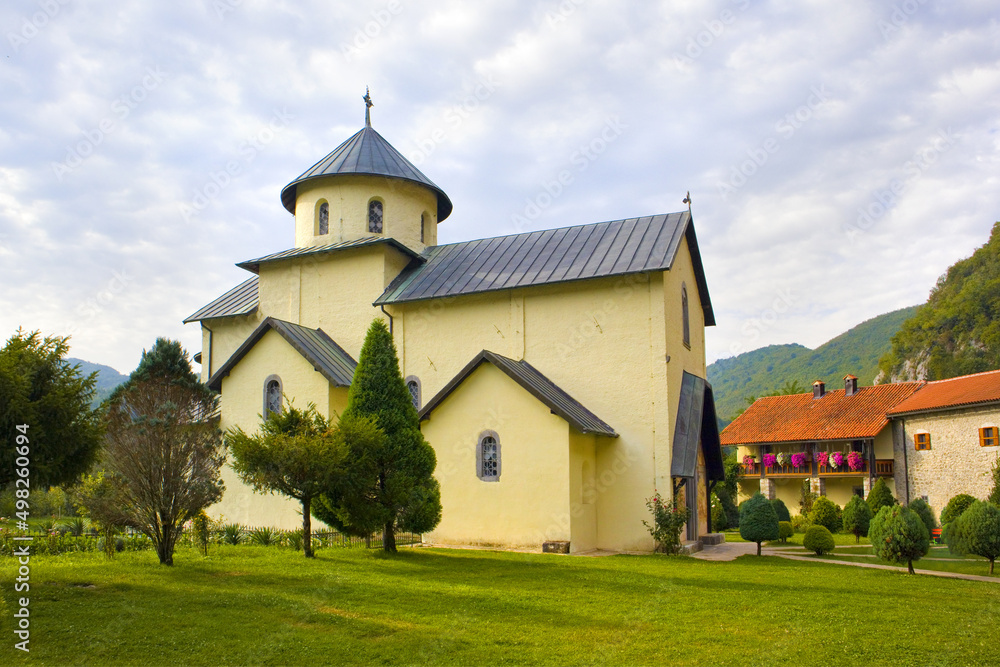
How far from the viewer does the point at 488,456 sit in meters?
18.3

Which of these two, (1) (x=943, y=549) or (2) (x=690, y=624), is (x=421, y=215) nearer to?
(2) (x=690, y=624)

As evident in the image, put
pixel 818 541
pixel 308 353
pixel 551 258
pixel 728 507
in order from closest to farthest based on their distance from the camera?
pixel 818 541 → pixel 308 353 → pixel 551 258 → pixel 728 507

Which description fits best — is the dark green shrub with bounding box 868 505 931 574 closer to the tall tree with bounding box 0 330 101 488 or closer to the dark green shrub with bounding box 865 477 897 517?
the tall tree with bounding box 0 330 101 488

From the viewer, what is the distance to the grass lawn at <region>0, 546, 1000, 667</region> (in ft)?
25.3

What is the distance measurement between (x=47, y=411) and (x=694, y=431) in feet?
49.1

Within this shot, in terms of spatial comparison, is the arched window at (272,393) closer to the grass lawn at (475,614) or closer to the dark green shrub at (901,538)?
the grass lawn at (475,614)

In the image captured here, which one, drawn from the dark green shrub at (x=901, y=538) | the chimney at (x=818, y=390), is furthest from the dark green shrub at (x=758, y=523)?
the chimney at (x=818, y=390)

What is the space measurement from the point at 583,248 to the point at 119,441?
1331 centimetres

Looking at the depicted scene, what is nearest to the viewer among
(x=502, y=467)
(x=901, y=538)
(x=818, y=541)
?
(x=901, y=538)

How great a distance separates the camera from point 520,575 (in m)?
13.0

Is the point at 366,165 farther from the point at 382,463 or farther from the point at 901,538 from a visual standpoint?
the point at 901,538

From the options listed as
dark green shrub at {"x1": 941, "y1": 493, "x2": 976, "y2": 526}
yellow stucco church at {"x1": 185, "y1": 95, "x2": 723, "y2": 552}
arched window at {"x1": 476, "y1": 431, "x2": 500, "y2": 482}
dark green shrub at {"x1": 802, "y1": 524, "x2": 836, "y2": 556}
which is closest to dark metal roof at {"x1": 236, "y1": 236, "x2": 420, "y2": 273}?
yellow stucco church at {"x1": 185, "y1": 95, "x2": 723, "y2": 552}

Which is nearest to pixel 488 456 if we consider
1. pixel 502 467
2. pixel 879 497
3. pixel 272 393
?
pixel 502 467

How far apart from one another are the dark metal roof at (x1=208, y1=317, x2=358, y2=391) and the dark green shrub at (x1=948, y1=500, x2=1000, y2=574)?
14721 millimetres
